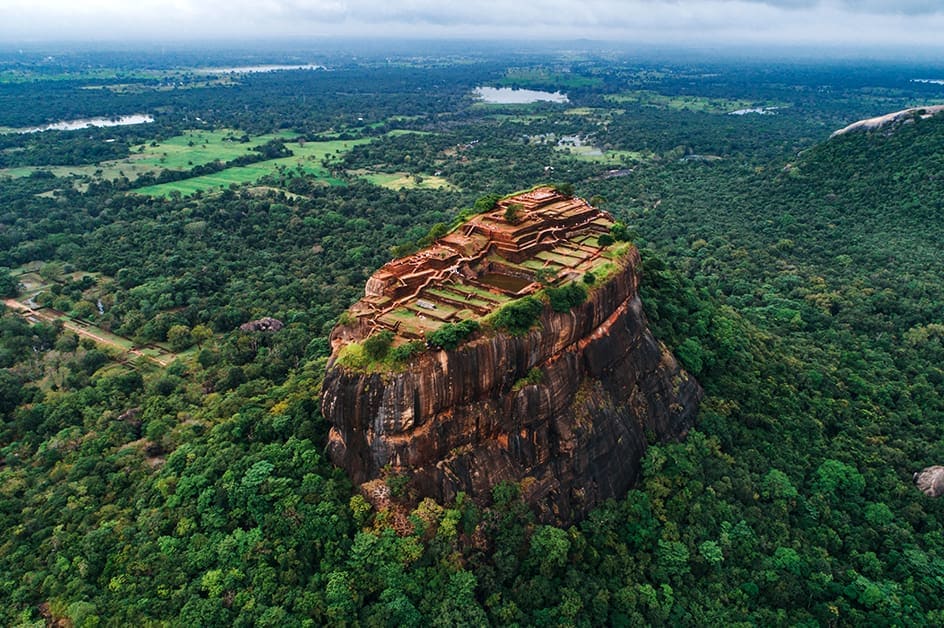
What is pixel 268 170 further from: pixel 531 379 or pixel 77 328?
pixel 531 379

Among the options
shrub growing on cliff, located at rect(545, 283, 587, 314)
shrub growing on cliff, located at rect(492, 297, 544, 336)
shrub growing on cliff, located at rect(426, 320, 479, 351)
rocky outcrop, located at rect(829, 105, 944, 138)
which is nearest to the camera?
shrub growing on cliff, located at rect(426, 320, 479, 351)

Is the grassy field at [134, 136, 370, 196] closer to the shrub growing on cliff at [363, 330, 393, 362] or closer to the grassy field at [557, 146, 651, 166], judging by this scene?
the grassy field at [557, 146, 651, 166]

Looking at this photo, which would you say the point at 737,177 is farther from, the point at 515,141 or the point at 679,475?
the point at 679,475

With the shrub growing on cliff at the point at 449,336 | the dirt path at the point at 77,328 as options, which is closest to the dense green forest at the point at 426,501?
the dirt path at the point at 77,328

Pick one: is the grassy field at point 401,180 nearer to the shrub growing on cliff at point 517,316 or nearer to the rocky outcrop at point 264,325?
the rocky outcrop at point 264,325

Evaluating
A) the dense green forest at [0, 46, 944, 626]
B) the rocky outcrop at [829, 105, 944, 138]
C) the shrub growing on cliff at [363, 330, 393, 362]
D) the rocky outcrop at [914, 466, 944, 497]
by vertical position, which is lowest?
the rocky outcrop at [914, 466, 944, 497]

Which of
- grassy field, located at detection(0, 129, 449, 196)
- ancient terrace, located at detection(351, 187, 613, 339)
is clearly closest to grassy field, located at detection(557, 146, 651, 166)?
grassy field, located at detection(0, 129, 449, 196)

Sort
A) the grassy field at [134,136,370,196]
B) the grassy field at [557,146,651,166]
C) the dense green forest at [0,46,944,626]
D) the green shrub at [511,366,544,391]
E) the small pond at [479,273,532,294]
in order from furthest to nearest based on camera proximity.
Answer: the grassy field at [557,146,651,166] < the grassy field at [134,136,370,196] < the small pond at [479,273,532,294] < the green shrub at [511,366,544,391] < the dense green forest at [0,46,944,626]

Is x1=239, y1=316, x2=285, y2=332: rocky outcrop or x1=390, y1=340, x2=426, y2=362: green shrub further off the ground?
x1=390, y1=340, x2=426, y2=362: green shrub
